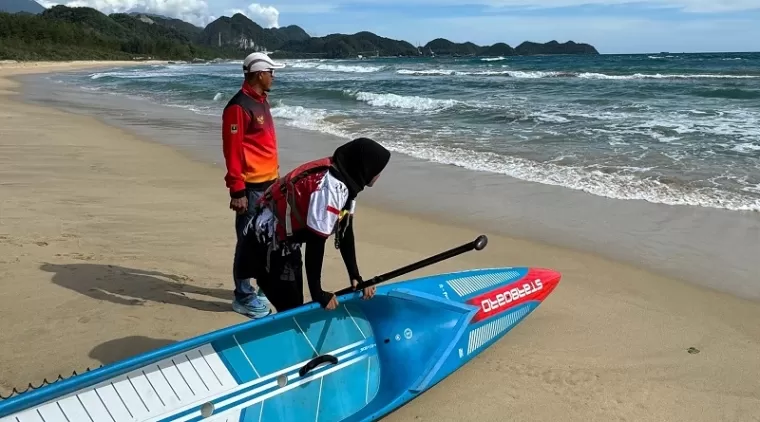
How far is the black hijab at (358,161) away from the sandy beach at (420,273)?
127 cm

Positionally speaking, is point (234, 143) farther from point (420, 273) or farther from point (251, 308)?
point (420, 273)

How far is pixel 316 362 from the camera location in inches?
111

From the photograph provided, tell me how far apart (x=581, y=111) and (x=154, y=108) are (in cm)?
1199

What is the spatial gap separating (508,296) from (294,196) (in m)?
1.74

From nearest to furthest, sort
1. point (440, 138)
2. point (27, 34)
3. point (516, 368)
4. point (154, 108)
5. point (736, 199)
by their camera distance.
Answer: point (516, 368) → point (736, 199) → point (440, 138) → point (154, 108) → point (27, 34)

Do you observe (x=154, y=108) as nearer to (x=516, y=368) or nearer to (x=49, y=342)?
(x=49, y=342)

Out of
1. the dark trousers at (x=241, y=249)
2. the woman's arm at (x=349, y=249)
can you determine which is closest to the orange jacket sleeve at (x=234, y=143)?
the dark trousers at (x=241, y=249)

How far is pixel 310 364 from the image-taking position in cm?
279

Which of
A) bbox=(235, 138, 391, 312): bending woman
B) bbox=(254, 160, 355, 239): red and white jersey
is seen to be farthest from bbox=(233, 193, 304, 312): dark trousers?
bbox=(254, 160, 355, 239): red and white jersey

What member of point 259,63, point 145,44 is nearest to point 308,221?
point 259,63

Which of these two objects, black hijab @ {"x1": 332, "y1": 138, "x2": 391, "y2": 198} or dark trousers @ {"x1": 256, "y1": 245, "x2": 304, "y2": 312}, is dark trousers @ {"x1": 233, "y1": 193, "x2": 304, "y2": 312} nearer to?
dark trousers @ {"x1": 256, "y1": 245, "x2": 304, "y2": 312}

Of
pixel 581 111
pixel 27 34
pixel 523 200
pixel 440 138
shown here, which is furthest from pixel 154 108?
pixel 27 34

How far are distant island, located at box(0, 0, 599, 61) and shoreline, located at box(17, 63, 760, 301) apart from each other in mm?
55289

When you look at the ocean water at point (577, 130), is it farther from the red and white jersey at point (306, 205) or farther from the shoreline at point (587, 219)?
the red and white jersey at point (306, 205)
